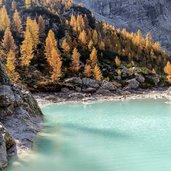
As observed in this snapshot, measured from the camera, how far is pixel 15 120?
A: 5072 centimetres

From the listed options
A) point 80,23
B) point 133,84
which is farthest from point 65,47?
point 80,23

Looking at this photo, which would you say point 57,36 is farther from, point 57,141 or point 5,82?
point 57,141

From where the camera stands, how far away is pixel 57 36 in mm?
157500

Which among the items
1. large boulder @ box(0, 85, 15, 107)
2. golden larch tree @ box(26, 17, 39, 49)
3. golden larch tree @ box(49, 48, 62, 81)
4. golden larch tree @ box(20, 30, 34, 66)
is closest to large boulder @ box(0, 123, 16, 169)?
large boulder @ box(0, 85, 15, 107)

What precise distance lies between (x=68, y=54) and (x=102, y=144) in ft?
324

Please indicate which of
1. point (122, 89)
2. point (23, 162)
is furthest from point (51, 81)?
point (23, 162)

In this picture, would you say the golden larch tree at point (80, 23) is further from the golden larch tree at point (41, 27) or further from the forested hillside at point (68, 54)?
the golden larch tree at point (41, 27)

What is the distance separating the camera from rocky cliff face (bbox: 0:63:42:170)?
3801 cm

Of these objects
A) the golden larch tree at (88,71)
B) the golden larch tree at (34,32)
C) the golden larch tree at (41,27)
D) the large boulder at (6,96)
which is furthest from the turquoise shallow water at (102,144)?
the golden larch tree at (41,27)

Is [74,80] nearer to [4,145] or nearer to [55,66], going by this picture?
[55,66]

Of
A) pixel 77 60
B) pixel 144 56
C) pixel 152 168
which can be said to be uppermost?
pixel 152 168

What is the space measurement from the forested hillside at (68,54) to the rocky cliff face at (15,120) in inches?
1792

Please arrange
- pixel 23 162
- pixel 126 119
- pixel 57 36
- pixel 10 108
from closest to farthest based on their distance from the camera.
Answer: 1. pixel 23 162
2. pixel 10 108
3. pixel 126 119
4. pixel 57 36

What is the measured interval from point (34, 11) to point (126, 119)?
12571cm
